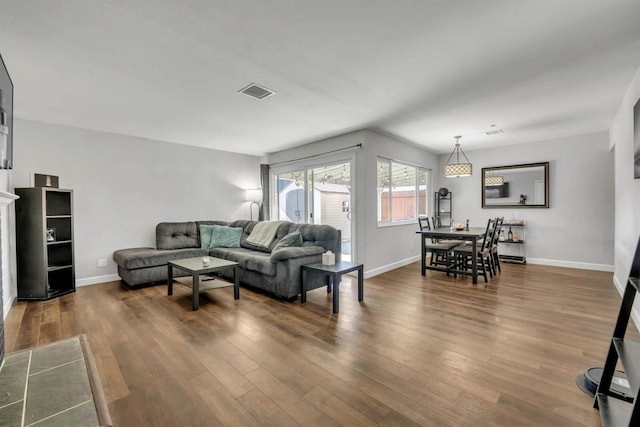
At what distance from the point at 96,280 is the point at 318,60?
4.58 m

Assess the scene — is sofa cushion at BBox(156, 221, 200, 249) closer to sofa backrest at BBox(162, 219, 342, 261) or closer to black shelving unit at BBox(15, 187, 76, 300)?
sofa backrest at BBox(162, 219, 342, 261)

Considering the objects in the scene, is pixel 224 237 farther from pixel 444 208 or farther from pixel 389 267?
pixel 444 208

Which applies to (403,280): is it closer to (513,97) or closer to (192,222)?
(513,97)

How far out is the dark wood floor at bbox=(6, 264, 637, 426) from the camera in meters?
1.59

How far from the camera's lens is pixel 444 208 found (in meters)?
6.66

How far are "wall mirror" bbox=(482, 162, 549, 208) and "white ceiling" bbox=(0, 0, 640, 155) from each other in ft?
4.82

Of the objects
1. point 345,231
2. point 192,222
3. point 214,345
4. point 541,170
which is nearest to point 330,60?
point 214,345

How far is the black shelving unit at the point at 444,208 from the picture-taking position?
A: 659 centimetres

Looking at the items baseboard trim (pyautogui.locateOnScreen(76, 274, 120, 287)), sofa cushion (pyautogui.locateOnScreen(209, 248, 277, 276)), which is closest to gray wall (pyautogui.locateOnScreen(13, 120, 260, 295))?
baseboard trim (pyautogui.locateOnScreen(76, 274, 120, 287))

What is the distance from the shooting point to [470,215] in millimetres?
6352

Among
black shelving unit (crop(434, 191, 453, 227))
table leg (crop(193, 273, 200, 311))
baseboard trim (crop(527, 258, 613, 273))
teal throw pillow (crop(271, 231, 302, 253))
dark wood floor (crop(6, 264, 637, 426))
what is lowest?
dark wood floor (crop(6, 264, 637, 426))

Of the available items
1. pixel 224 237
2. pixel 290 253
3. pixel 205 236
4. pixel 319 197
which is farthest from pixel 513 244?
pixel 205 236

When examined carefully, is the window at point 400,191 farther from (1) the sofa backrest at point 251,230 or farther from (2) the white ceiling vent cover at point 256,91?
(2) the white ceiling vent cover at point 256,91

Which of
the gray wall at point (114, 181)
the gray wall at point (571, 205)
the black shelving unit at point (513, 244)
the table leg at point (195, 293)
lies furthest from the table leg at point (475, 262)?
the gray wall at point (114, 181)
